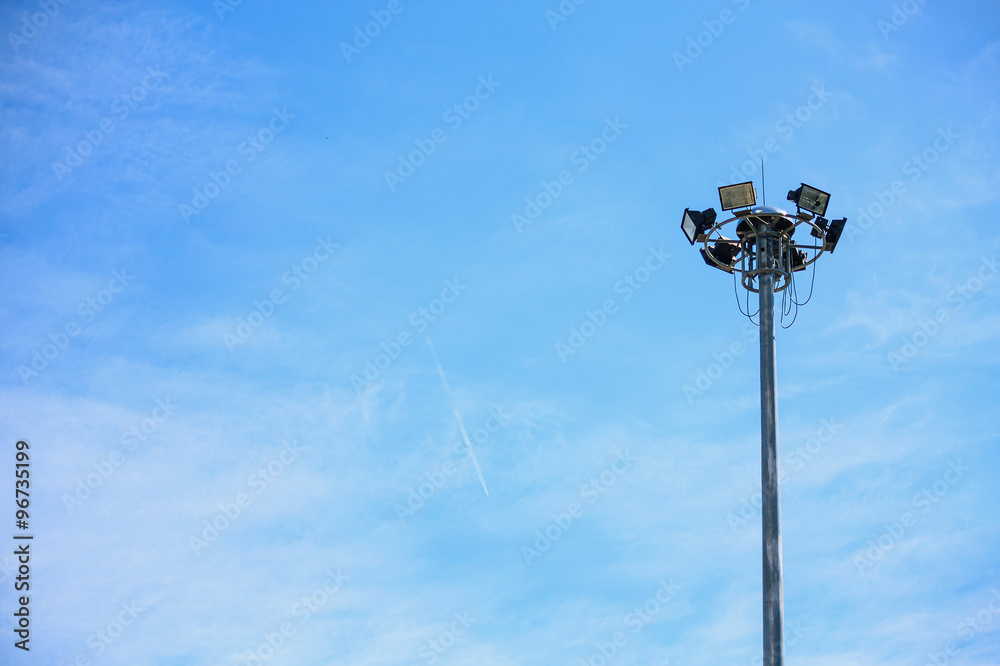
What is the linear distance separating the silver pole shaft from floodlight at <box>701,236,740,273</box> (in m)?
1.12

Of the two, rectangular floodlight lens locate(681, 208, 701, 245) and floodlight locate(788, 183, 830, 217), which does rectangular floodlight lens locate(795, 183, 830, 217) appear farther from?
rectangular floodlight lens locate(681, 208, 701, 245)

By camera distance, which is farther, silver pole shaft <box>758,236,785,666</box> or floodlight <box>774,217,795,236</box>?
floodlight <box>774,217,795,236</box>

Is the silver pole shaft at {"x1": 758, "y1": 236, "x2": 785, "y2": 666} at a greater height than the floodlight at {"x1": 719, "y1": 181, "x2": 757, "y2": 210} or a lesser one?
lesser

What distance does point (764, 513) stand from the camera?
22.1m

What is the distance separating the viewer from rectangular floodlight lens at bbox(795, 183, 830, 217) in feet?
82.2

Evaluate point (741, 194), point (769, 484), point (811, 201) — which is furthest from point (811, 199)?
point (769, 484)

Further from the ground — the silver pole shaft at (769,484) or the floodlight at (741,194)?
the floodlight at (741,194)

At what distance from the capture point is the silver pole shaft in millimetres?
21359

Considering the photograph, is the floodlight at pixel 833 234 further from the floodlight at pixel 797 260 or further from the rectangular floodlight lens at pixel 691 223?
the rectangular floodlight lens at pixel 691 223

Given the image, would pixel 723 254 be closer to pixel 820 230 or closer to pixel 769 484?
pixel 820 230

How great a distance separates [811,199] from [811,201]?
0.13 feet

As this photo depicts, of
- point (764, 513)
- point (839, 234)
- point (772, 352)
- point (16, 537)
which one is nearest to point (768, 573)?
point (764, 513)

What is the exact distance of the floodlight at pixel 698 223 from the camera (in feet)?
83.1

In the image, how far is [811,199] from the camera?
25094mm
